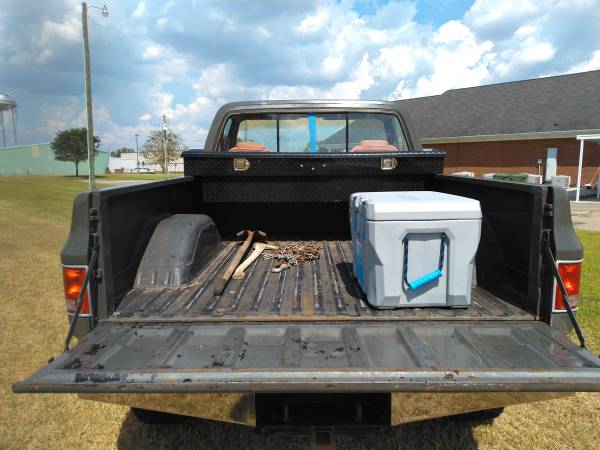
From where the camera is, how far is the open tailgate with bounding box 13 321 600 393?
60.7 inches

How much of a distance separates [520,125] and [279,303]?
998 inches

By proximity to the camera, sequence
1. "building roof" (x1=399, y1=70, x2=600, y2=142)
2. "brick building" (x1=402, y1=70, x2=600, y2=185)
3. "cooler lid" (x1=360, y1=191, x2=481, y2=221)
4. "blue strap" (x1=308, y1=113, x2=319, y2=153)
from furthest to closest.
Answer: "building roof" (x1=399, y1=70, x2=600, y2=142), "brick building" (x1=402, y1=70, x2=600, y2=185), "blue strap" (x1=308, y1=113, x2=319, y2=153), "cooler lid" (x1=360, y1=191, x2=481, y2=221)

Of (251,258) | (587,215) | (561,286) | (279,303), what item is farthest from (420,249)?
(587,215)

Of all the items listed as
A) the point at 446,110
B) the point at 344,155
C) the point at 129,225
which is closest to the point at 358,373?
the point at 129,225

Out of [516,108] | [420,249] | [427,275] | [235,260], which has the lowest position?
[235,260]

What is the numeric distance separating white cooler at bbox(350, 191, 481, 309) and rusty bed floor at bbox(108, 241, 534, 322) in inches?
3.3

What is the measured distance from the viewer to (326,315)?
2.15 metres

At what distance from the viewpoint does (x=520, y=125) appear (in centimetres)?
2392

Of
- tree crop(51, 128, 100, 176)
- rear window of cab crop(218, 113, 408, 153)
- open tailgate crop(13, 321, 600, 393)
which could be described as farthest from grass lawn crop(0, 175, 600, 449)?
tree crop(51, 128, 100, 176)

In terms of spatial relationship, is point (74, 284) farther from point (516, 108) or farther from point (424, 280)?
point (516, 108)

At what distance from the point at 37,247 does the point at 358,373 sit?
8852 millimetres

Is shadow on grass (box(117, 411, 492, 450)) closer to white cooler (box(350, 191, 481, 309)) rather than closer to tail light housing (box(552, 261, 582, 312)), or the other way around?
white cooler (box(350, 191, 481, 309))

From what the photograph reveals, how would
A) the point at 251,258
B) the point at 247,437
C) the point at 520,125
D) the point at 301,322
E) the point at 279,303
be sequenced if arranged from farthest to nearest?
1. the point at 520,125
2. the point at 251,258
3. the point at 247,437
4. the point at 279,303
5. the point at 301,322

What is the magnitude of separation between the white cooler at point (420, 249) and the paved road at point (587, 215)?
10.4m
